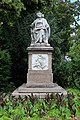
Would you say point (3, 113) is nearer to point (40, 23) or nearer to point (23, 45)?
point (40, 23)

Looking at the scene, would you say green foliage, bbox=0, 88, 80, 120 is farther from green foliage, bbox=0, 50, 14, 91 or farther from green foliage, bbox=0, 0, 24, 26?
green foliage, bbox=0, 50, 14, 91

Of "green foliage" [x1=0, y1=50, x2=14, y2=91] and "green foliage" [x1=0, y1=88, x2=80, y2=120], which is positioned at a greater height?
"green foliage" [x1=0, y1=88, x2=80, y2=120]

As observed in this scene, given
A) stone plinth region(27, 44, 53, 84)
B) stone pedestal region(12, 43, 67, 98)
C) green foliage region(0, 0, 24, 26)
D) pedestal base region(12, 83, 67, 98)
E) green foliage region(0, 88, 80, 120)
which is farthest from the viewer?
stone plinth region(27, 44, 53, 84)

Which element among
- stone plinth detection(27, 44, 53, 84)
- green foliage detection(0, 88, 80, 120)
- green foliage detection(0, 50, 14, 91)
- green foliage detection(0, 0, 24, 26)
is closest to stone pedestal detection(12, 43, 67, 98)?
stone plinth detection(27, 44, 53, 84)

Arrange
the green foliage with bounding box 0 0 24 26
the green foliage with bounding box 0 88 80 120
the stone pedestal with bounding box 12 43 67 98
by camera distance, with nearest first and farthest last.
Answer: the green foliage with bounding box 0 88 80 120 < the green foliage with bounding box 0 0 24 26 < the stone pedestal with bounding box 12 43 67 98

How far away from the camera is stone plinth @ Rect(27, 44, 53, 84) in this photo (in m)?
12.3

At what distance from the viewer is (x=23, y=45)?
1683cm

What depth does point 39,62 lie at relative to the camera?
41.1 feet

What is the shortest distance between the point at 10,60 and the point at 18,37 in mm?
1366

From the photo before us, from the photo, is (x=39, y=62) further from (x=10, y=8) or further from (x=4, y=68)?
(x=4, y=68)

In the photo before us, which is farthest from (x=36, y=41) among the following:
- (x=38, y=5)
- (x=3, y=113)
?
(x=3, y=113)

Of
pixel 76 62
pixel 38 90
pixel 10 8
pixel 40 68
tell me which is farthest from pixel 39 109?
pixel 76 62

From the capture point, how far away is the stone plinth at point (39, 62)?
40.5 feet

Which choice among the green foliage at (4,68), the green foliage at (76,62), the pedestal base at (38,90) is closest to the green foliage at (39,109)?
the pedestal base at (38,90)
